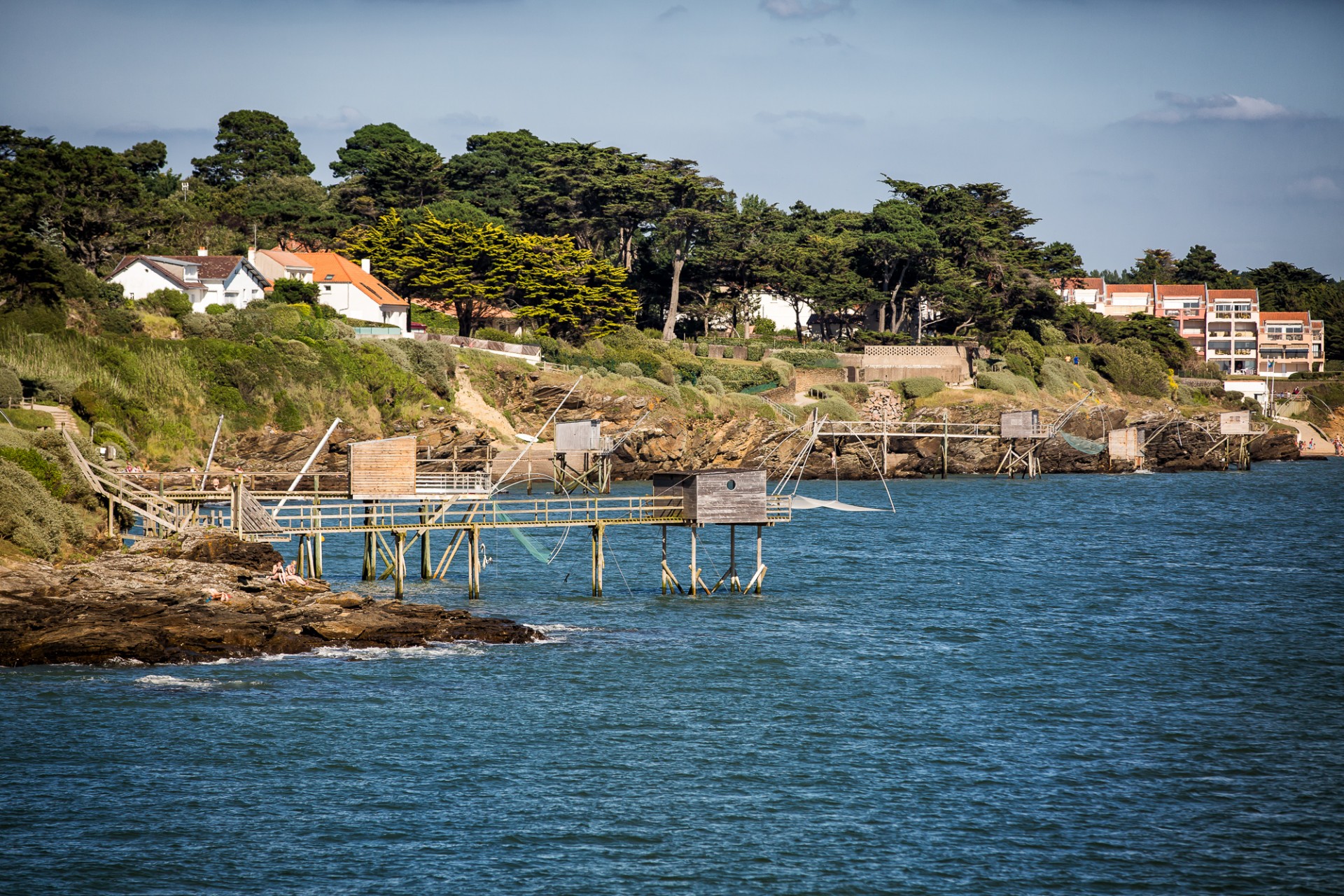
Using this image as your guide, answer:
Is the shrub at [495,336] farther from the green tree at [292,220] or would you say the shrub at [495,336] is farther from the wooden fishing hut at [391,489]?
the wooden fishing hut at [391,489]

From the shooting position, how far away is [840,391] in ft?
394

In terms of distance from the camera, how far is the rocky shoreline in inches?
1464

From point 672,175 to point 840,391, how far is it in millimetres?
26383

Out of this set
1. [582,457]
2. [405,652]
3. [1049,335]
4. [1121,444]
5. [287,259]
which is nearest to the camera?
[405,652]

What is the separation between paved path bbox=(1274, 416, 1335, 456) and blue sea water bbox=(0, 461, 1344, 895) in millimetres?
117869

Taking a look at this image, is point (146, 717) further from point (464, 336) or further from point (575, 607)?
point (464, 336)

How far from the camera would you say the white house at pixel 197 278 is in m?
94.9

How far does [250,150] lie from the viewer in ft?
542

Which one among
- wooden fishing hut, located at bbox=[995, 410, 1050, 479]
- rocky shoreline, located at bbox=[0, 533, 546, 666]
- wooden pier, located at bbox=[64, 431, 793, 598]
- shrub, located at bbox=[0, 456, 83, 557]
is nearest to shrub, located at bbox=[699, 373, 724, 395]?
wooden fishing hut, located at bbox=[995, 410, 1050, 479]

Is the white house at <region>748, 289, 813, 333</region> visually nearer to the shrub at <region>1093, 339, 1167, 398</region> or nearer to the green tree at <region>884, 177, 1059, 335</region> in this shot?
the green tree at <region>884, 177, 1059, 335</region>

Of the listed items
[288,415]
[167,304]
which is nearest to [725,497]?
[288,415]

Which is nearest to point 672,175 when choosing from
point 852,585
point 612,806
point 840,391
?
point 840,391

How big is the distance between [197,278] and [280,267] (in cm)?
969

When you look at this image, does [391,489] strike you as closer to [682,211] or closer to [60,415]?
[60,415]
